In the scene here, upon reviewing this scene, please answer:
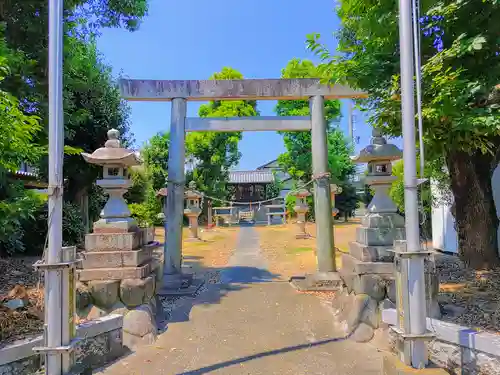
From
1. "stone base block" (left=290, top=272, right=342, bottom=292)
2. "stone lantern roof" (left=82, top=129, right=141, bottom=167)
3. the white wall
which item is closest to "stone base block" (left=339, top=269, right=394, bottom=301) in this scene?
"stone base block" (left=290, top=272, right=342, bottom=292)

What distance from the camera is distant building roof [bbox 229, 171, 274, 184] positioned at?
30.2m

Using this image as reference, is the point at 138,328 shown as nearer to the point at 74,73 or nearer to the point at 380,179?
the point at 380,179

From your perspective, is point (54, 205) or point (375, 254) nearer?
point (54, 205)

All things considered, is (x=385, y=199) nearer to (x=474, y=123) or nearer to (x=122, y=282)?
(x=474, y=123)

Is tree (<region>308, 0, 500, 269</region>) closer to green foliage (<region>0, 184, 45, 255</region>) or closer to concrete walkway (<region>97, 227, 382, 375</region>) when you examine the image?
concrete walkway (<region>97, 227, 382, 375</region>)

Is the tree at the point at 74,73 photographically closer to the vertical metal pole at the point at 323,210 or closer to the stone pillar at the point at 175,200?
the stone pillar at the point at 175,200

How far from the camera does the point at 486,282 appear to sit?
4.95 metres

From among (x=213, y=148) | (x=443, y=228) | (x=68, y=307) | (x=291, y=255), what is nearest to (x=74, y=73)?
(x=68, y=307)

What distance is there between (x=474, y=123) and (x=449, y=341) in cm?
204

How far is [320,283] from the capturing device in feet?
20.5

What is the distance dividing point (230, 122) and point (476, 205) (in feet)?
15.3

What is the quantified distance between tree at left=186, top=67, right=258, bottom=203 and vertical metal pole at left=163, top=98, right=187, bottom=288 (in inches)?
555

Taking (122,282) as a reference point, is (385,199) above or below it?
above

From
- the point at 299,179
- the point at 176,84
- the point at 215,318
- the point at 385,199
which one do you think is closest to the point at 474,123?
the point at 385,199
